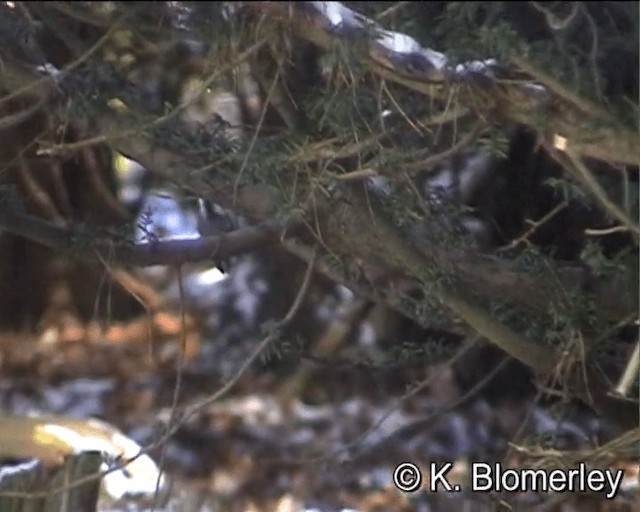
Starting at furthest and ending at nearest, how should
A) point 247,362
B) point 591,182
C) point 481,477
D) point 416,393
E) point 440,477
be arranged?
point 416,393 < point 440,477 < point 481,477 < point 247,362 < point 591,182

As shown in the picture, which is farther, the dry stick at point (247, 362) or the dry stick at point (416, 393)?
the dry stick at point (416, 393)

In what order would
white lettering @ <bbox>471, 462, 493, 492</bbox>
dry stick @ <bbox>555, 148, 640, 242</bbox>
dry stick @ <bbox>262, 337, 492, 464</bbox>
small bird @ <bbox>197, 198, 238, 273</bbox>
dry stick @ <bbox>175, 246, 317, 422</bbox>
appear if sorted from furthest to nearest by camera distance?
dry stick @ <bbox>262, 337, 492, 464</bbox>
small bird @ <bbox>197, 198, 238, 273</bbox>
white lettering @ <bbox>471, 462, 493, 492</bbox>
dry stick @ <bbox>175, 246, 317, 422</bbox>
dry stick @ <bbox>555, 148, 640, 242</bbox>

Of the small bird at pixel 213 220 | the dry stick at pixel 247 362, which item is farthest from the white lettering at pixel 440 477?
the small bird at pixel 213 220

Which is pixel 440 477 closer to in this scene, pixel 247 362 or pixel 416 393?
pixel 416 393

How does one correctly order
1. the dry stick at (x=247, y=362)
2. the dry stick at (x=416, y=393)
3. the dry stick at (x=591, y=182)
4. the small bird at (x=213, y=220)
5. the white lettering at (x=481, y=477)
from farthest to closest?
the dry stick at (x=416, y=393) < the small bird at (x=213, y=220) < the white lettering at (x=481, y=477) < the dry stick at (x=247, y=362) < the dry stick at (x=591, y=182)

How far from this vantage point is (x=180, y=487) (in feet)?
8.21

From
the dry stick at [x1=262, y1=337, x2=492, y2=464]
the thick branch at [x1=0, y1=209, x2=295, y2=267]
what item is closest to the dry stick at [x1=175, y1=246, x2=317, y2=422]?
the thick branch at [x1=0, y1=209, x2=295, y2=267]

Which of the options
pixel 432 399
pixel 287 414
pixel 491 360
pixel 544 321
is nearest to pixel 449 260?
pixel 544 321

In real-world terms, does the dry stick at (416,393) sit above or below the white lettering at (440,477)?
above

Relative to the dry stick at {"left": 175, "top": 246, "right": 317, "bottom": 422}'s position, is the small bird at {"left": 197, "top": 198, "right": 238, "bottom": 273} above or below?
above

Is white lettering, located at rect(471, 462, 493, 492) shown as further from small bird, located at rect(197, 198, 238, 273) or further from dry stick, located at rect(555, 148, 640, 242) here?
small bird, located at rect(197, 198, 238, 273)

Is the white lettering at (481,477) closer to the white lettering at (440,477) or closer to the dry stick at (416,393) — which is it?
the white lettering at (440,477)

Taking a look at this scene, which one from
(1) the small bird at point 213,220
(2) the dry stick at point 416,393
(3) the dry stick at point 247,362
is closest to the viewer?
(3) the dry stick at point 247,362

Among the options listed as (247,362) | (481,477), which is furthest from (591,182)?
(481,477)
